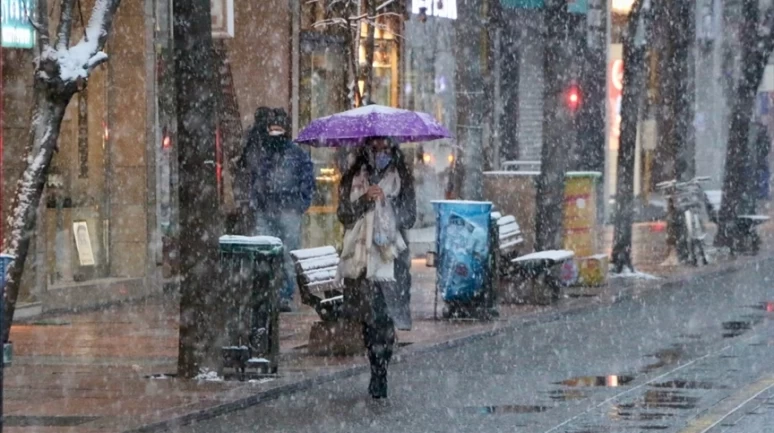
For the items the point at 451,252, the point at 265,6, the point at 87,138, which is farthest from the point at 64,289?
the point at 265,6

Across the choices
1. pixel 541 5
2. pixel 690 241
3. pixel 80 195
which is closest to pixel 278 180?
pixel 80 195

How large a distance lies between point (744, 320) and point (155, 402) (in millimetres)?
8024

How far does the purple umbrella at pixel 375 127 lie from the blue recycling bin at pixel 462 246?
4106 millimetres

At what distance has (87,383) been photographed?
41.4 ft

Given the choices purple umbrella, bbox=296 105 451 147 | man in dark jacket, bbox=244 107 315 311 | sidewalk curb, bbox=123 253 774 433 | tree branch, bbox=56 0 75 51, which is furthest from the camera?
man in dark jacket, bbox=244 107 315 311

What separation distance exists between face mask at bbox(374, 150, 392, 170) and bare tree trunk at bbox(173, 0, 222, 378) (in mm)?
1341

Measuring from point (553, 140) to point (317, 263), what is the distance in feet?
22.6

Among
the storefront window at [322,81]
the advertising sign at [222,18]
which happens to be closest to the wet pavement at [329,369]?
the advertising sign at [222,18]

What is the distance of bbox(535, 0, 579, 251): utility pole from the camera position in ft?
68.8

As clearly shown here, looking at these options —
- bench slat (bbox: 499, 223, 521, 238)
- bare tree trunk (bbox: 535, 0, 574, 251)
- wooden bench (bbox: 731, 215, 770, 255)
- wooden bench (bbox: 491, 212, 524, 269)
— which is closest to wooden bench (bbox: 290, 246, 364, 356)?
wooden bench (bbox: 491, 212, 524, 269)

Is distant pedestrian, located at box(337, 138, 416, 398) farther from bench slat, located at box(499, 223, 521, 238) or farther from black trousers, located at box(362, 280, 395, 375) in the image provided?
bench slat, located at box(499, 223, 521, 238)

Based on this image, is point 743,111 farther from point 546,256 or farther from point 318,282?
point 318,282

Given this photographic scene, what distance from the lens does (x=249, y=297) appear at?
1284 cm

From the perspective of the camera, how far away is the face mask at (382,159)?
1232 centimetres
